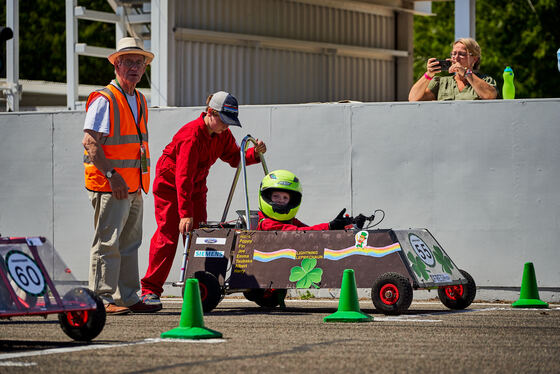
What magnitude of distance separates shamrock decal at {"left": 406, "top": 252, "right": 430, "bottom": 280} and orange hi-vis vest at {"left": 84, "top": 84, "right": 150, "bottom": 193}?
2.44 m

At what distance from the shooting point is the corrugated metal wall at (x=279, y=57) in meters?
18.0

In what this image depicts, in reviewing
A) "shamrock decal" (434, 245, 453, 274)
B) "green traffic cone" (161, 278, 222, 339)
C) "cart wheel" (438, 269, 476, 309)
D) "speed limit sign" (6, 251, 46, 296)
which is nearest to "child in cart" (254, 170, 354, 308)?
"shamrock decal" (434, 245, 453, 274)

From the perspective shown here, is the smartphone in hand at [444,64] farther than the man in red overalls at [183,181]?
Yes

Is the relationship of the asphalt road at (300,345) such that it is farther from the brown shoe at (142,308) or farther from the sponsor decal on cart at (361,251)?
the sponsor decal on cart at (361,251)

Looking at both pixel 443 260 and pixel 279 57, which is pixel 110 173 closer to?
→ pixel 443 260

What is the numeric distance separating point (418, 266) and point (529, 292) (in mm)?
1578

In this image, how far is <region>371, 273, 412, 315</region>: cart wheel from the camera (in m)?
10.3

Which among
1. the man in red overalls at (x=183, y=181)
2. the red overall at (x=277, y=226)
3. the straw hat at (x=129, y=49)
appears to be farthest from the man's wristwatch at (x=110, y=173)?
the red overall at (x=277, y=226)

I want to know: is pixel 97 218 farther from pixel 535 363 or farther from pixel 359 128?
pixel 535 363

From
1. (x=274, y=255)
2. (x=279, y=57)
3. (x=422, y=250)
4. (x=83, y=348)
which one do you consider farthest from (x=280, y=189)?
(x=279, y=57)

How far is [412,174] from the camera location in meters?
13.0

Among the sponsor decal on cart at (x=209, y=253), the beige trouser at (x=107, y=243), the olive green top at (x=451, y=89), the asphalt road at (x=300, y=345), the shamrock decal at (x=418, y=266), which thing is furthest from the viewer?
the olive green top at (x=451, y=89)

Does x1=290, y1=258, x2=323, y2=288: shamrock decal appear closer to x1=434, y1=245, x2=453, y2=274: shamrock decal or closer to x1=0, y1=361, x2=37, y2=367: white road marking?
x1=434, y1=245, x2=453, y2=274: shamrock decal

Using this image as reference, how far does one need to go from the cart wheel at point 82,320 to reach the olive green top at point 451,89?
6103 millimetres
